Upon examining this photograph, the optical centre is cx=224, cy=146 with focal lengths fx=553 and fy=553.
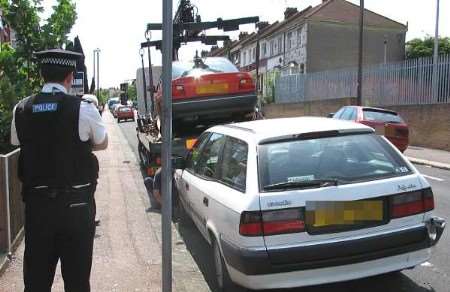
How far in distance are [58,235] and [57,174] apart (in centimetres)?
35

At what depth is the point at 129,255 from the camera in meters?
5.77

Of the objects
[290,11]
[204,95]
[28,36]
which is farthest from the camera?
[290,11]

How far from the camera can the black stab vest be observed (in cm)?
306

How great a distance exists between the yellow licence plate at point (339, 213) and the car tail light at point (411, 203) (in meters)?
0.20

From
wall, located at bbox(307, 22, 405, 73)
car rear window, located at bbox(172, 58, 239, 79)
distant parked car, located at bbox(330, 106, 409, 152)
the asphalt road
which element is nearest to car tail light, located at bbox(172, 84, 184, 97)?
car rear window, located at bbox(172, 58, 239, 79)

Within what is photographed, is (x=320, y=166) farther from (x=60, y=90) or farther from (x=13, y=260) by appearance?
(x=13, y=260)

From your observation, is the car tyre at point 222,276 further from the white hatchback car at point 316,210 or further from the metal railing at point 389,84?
the metal railing at point 389,84

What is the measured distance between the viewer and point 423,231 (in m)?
4.24

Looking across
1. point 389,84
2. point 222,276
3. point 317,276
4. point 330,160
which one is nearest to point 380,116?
point 389,84

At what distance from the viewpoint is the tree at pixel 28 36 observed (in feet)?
27.2

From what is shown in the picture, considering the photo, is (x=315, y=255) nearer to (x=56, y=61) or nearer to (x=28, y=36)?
(x=56, y=61)

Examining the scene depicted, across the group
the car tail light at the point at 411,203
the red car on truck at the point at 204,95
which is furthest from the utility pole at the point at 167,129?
the red car on truck at the point at 204,95

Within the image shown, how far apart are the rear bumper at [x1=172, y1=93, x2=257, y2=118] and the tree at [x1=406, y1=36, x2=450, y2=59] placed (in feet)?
150

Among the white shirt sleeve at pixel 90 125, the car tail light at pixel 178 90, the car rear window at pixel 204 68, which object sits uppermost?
the car rear window at pixel 204 68
